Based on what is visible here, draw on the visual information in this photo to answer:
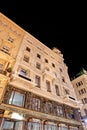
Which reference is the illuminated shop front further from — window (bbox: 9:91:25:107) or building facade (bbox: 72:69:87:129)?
building facade (bbox: 72:69:87:129)

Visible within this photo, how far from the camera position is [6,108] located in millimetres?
11469

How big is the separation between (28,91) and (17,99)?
2069 millimetres

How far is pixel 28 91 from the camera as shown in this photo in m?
15.0

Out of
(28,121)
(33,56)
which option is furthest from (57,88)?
(28,121)

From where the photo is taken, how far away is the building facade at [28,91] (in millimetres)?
12164

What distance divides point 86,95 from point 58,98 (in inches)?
758

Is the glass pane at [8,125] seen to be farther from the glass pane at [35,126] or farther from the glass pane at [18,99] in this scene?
the glass pane at [35,126]

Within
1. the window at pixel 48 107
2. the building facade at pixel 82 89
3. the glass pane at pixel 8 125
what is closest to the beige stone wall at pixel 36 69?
the window at pixel 48 107

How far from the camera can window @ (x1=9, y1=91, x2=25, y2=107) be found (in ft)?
42.2

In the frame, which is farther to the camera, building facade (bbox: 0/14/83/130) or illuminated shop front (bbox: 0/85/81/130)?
building facade (bbox: 0/14/83/130)

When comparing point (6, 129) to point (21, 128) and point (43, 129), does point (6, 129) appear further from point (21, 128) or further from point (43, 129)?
point (43, 129)

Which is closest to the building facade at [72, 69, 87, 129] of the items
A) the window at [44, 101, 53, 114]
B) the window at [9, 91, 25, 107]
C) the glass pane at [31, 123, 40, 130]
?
the window at [44, 101, 53, 114]

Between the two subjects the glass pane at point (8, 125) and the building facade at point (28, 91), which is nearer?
the glass pane at point (8, 125)

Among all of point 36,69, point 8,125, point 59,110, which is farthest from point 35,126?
point 36,69
